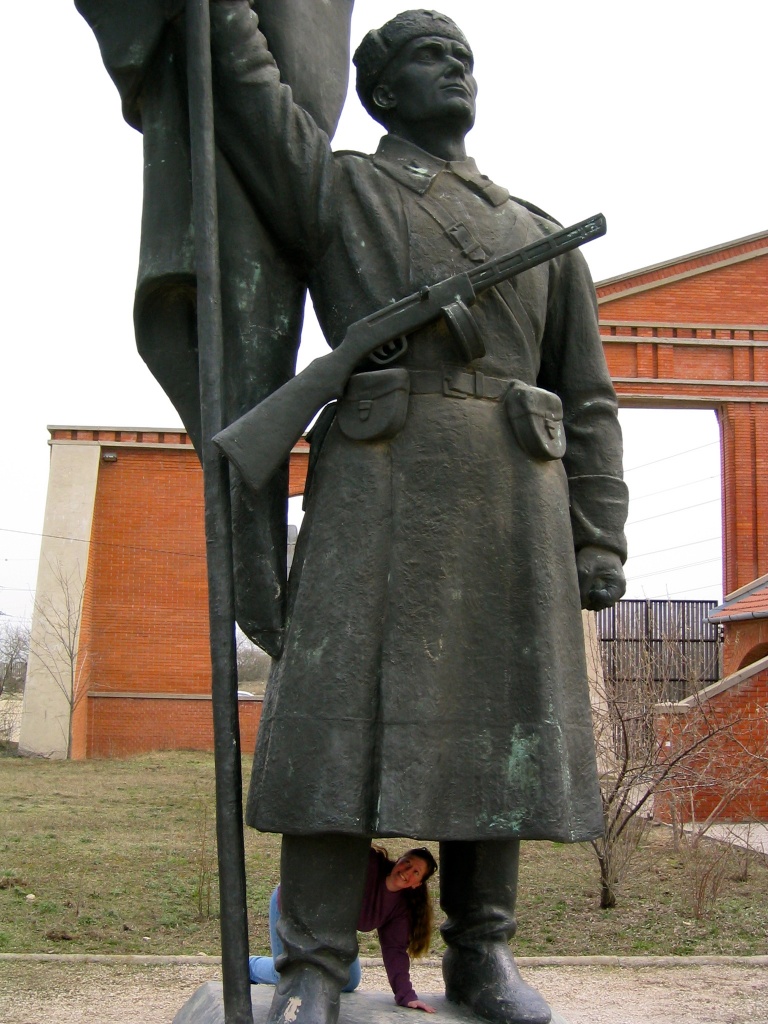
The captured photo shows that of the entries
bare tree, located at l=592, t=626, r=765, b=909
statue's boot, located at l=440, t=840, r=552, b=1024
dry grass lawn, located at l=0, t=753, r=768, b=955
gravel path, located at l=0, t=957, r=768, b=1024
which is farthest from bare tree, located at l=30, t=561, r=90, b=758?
statue's boot, located at l=440, t=840, r=552, b=1024

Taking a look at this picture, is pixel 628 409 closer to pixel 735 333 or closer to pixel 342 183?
pixel 735 333

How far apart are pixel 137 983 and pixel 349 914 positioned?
4.08 meters

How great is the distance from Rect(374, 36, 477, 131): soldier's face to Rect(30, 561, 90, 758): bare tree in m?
19.2

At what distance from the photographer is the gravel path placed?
18.8 ft

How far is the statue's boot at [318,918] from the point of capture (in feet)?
8.98

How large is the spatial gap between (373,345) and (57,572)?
Answer: 1962 cm

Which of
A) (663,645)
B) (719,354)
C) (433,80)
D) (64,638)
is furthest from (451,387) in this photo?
(719,354)

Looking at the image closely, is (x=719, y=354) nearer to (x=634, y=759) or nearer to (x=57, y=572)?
(x=57, y=572)

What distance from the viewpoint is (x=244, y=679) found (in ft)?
117

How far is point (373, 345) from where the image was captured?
9.68ft

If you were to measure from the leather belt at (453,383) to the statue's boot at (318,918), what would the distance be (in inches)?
43.9

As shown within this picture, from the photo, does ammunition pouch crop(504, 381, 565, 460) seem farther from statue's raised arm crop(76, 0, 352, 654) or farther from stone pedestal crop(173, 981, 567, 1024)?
stone pedestal crop(173, 981, 567, 1024)

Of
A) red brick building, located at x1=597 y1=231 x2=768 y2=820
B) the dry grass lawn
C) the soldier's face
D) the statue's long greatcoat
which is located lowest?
the dry grass lawn

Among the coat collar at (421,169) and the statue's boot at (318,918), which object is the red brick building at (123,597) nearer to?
the coat collar at (421,169)
